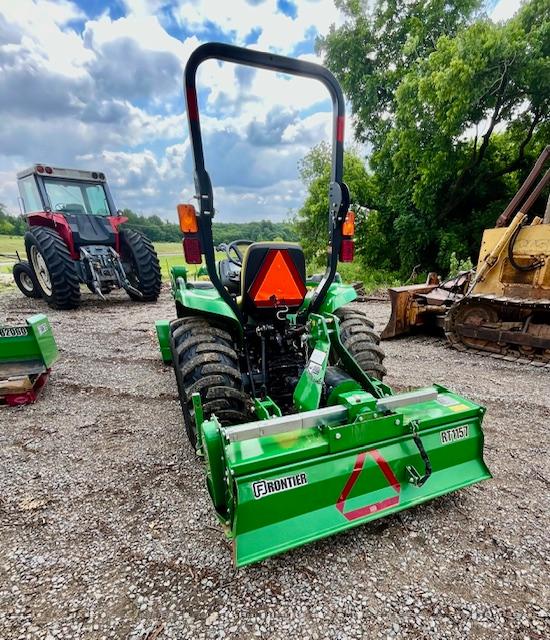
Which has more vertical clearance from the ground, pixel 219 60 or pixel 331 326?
pixel 219 60

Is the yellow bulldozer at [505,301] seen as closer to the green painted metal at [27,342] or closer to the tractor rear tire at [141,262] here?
the green painted metal at [27,342]

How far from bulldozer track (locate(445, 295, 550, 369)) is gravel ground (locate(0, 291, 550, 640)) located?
6.45 feet

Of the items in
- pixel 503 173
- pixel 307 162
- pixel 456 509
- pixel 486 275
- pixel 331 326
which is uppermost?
pixel 307 162

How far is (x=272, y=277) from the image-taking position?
2445 mm

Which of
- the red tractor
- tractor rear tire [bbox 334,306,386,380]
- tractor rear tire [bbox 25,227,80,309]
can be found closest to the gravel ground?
tractor rear tire [bbox 334,306,386,380]

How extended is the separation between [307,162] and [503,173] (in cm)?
682

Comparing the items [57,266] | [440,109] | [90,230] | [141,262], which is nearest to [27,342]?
[57,266]

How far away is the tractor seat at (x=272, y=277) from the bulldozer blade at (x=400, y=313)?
3.36 metres

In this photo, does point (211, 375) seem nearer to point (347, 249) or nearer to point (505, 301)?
point (347, 249)

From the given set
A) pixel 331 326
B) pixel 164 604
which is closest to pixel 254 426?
pixel 164 604

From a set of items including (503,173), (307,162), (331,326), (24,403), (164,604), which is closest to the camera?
(164,604)

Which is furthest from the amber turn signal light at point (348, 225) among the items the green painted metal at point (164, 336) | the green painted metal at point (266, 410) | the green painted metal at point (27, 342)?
the green painted metal at point (27, 342)

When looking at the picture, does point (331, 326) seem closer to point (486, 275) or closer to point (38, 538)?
point (38, 538)

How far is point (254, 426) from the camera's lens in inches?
66.1
